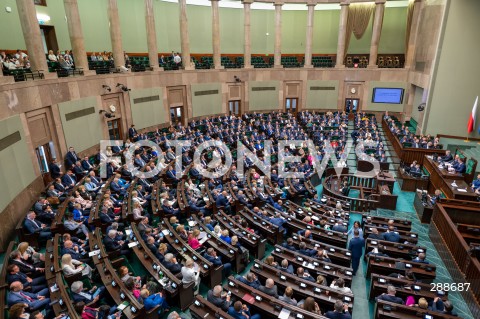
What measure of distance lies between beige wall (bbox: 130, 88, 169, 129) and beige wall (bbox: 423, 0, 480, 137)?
16.1m

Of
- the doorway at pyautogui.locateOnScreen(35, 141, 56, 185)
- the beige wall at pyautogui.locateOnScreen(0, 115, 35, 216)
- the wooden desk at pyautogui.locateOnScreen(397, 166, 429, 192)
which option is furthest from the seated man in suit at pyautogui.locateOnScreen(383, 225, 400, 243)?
the doorway at pyautogui.locateOnScreen(35, 141, 56, 185)

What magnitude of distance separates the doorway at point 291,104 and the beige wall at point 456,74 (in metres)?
10.1

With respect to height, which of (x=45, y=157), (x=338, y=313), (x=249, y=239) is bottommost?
(x=249, y=239)

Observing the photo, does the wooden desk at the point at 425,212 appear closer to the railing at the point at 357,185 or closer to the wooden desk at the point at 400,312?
the railing at the point at 357,185

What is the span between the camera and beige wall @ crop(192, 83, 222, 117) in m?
21.2

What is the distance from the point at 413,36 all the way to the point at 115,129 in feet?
68.2

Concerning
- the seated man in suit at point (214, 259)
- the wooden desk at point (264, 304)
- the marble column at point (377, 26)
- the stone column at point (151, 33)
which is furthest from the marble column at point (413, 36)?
the wooden desk at point (264, 304)

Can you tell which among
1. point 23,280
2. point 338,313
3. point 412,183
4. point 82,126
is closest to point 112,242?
point 23,280

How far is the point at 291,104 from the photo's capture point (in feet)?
84.0

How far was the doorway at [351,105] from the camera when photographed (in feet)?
81.3

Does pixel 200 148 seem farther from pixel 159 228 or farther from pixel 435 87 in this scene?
pixel 435 87

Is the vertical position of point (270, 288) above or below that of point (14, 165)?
below

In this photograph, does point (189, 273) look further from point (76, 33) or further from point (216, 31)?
point (216, 31)

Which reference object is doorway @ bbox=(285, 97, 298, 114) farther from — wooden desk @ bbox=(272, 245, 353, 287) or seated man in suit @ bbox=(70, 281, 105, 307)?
seated man in suit @ bbox=(70, 281, 105, 307)
